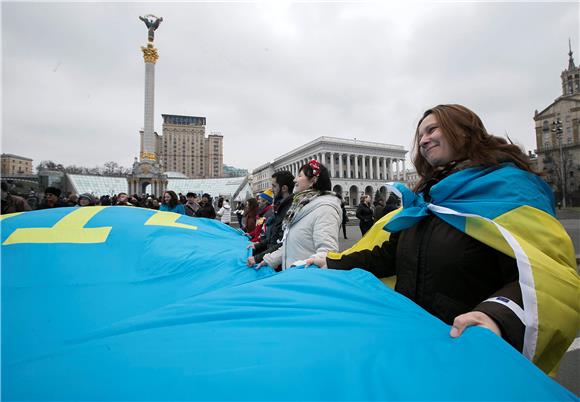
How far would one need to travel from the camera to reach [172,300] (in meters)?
2.16

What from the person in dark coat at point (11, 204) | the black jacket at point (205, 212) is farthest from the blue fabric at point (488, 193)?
the person in dark coat at point (11, 204)

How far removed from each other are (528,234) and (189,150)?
319ft

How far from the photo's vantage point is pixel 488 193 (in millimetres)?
1196

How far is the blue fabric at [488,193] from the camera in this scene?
3.68 ft

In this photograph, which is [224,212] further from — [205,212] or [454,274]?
[454,274]

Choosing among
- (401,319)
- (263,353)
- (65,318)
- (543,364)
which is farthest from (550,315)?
(65,318)

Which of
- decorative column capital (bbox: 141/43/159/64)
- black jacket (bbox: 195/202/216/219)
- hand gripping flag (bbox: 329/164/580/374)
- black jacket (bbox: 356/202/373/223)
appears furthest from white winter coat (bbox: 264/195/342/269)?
decorative column capital (bbox: 141/43/159/64)

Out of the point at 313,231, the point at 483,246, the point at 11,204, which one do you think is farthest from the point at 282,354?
the point at 11,204

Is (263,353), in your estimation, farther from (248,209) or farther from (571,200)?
(571,200)

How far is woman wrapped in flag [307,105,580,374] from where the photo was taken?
3.05 ft

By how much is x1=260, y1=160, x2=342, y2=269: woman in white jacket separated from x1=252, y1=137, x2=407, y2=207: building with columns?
58.2 meters

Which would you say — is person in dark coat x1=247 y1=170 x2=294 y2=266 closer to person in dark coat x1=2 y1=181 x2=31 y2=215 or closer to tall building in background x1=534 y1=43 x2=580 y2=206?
person in dark coat x1=2 y1=181 x2=31 y2=215

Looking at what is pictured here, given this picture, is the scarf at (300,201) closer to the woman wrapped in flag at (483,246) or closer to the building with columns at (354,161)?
the woman wrapped in flag at (483,246)

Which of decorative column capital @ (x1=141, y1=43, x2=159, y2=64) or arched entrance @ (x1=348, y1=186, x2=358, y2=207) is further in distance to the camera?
arched entrance @ (x1=348, y1=186, x2=358, y2=207)
